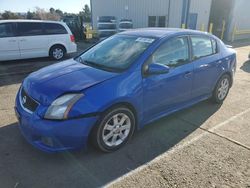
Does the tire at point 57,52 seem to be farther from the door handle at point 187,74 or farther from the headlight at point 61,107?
the headlight at point 61,107

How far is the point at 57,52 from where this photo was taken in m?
9.26

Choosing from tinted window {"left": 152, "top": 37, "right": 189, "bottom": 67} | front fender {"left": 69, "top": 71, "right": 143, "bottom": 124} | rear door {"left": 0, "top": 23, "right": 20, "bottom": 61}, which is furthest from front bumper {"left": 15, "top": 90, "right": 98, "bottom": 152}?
rear door {"left": 0, "top": 23, "right": 20, "bottom": 61}

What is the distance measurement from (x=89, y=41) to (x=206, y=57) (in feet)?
42.4

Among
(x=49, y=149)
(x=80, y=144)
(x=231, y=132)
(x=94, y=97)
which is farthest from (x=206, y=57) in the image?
(x=49, y=149)

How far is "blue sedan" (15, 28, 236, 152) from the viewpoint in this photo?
2.71m

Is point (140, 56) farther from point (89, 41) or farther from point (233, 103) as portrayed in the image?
point (89, 41)

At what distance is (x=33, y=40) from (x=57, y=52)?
107cm

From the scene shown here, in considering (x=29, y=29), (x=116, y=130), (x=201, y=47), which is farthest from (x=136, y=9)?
(x=116, y=130)

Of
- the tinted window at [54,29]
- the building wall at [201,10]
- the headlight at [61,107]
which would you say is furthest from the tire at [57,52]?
the building wall at [201,10]

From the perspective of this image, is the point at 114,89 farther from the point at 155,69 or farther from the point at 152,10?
the point at 152,10

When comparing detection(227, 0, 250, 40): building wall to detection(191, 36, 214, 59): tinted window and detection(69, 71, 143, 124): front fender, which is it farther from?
detection(69, 71, 143, 124): front fender

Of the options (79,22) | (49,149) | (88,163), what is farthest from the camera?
(79,22)

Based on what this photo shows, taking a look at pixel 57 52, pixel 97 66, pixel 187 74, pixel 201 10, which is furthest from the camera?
pixel 201 10

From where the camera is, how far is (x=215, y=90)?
15.4 feet
